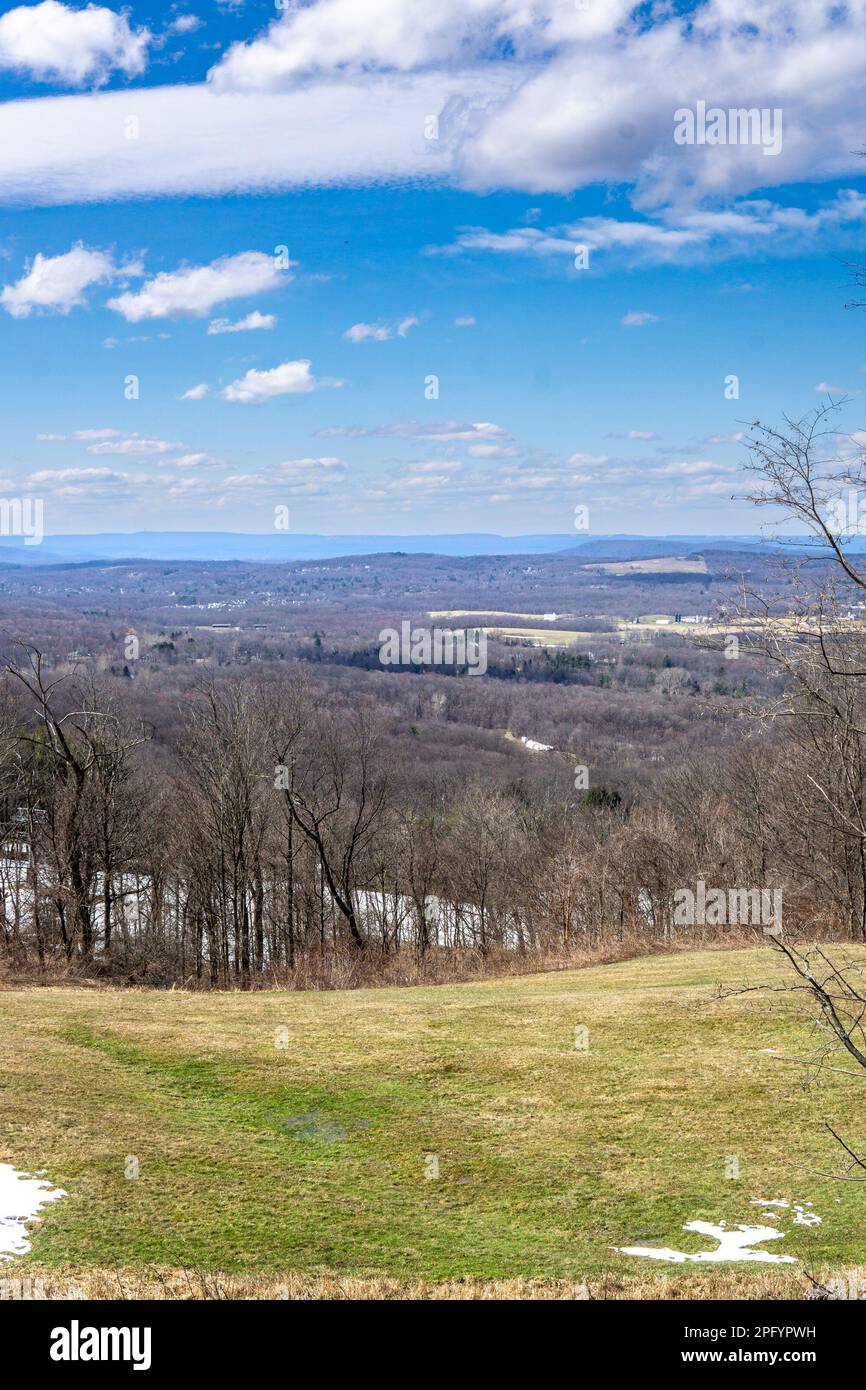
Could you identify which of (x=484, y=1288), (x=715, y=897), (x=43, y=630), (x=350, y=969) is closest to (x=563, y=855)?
(x=715, y=897)

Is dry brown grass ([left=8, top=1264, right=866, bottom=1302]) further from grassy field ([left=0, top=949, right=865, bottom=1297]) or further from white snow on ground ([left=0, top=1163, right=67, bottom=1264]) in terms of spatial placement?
white snow on ground ([left=0, top=1163, right=67, bottom=1264])

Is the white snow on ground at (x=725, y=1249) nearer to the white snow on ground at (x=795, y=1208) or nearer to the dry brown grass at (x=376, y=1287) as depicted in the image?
the white snow on ground at (x=795, y=1208)
